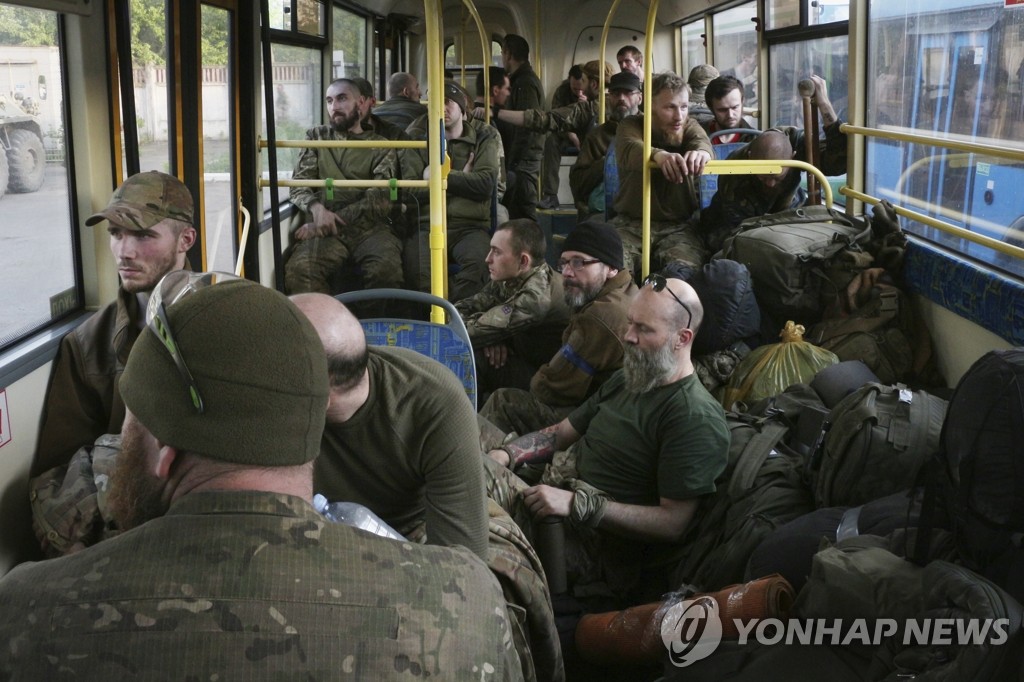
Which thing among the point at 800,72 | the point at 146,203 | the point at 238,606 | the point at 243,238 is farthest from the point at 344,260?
the point at 238,606

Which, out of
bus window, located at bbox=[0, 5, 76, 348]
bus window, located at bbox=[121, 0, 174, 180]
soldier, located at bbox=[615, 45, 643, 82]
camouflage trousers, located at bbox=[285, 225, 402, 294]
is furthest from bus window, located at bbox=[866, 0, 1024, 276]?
soldier, located at bbox=[615, 45, 643, 82]

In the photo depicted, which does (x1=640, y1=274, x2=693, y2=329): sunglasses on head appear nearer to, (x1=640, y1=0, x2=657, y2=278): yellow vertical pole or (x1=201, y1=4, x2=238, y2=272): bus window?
(x1=640, y1=0, x2=657, y2=278): yellow vertical pole

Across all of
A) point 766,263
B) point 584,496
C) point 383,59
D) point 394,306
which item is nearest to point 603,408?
point 584,496

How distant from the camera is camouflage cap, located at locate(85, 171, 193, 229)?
303 cm

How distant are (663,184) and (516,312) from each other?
1647 mm

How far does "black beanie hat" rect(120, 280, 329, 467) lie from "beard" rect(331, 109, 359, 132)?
5.11 m

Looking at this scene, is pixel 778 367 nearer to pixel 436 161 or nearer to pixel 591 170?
pixel 436 161

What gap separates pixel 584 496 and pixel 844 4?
171 inches

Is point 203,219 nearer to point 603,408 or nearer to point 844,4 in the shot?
point 603,408

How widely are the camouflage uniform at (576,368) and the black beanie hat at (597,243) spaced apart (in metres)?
0.24

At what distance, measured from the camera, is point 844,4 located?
6207mm

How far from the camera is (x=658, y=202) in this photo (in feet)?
19.0

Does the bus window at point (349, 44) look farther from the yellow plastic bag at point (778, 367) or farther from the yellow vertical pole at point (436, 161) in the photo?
the yellow plastic bag at point (778, 367)

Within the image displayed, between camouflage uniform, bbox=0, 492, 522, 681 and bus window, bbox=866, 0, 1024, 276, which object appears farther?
bus window, bbox=866, 0, 1024, 276
